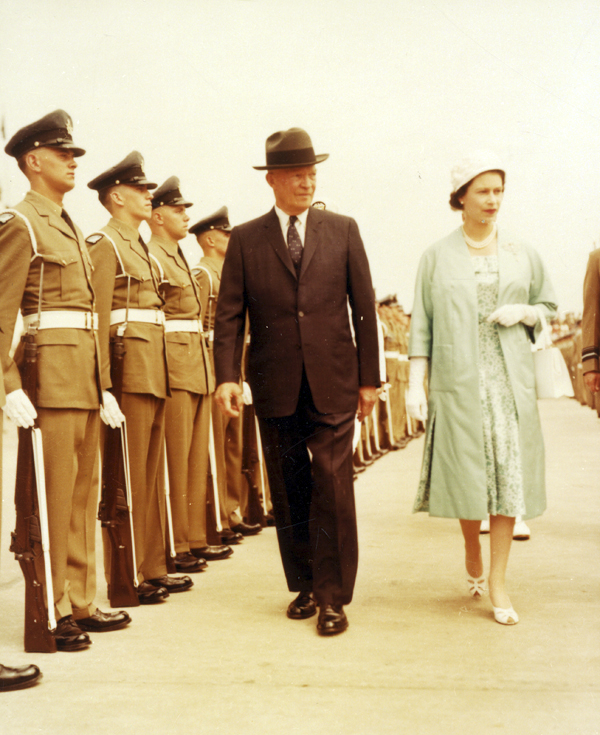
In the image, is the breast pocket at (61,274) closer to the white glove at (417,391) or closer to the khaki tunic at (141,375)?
the khaki tunic at (141,375)

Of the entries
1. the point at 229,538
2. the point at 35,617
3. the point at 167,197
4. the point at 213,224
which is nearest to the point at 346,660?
the point at 35,617

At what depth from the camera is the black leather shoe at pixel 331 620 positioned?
158 inches

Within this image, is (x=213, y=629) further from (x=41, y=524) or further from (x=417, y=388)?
(x=417, y=388)

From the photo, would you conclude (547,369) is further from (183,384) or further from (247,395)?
(247,395)

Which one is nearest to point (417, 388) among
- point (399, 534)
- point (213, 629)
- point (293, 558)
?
point (293, 558)

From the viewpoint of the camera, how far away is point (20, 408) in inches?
146

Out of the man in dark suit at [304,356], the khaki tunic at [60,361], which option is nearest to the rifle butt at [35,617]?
the khaki tunic at [60,361]

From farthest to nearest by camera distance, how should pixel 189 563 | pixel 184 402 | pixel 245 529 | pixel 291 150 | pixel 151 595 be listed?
pixel 245 529 → pixel 184 402 → pixel 189 563 → pixel 151 595 → pixel 291 150

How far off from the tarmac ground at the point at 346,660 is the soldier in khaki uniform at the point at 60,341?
31 cm

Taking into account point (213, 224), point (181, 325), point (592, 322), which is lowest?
point (592, 322)

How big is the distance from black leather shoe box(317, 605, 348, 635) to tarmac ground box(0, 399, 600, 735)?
0.05m

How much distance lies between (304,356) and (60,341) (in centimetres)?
101

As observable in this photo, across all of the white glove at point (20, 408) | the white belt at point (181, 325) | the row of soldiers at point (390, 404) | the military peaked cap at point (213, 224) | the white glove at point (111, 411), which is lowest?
the row of soldiers at point (390, 404)

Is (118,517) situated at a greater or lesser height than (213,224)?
lesser
